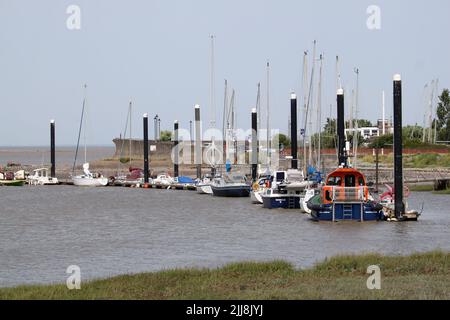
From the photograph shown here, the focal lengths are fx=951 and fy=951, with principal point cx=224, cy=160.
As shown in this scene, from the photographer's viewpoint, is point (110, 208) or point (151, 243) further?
point (110, 208)

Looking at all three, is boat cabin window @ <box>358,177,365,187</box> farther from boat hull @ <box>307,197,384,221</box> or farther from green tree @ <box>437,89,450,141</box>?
green tree @ <box>437,89,450,141</box>

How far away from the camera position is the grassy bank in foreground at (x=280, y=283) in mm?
22453

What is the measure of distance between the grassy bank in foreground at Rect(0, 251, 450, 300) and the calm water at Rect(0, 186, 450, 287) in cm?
498

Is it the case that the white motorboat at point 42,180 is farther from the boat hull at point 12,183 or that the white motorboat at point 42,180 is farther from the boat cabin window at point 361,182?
the boat cabin window at point 361,182

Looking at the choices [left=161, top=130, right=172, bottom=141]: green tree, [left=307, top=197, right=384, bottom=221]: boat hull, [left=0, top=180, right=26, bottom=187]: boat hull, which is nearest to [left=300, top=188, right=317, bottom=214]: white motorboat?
[left=307, top=197, right=384, bottom=221]: boat hull

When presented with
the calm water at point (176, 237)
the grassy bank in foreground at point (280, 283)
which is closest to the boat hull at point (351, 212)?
the calm water at point (176, 237)

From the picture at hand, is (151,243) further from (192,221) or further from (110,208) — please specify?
(110,208)

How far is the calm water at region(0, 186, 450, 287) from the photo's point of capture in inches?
1389

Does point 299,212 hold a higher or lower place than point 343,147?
lower

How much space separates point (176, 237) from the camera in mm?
46281

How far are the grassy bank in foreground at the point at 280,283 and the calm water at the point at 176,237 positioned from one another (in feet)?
16.3
